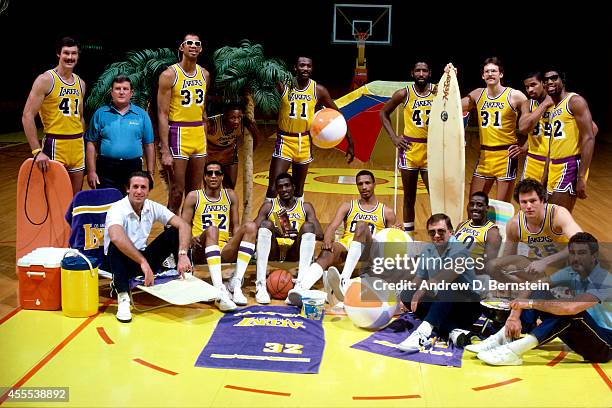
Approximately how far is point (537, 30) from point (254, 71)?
1350 cm

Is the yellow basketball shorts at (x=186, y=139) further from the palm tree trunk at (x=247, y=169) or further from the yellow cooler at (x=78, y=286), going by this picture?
the yellow cooler at (x=78, y=286)

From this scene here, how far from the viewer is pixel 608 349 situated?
14.7ft

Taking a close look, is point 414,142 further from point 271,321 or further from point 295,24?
point 295,24

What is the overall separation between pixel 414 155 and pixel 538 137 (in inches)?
44.9

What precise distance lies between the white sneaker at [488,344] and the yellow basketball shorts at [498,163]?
6.92 feet

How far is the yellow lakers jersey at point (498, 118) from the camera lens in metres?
6.30

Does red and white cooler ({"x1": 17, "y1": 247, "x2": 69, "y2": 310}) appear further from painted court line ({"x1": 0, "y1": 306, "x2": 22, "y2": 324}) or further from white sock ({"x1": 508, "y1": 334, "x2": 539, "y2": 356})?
white sock ({"x1": 508, "y1": 334, "x2": 539, "y2": 356})

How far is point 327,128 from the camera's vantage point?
21.0 feet

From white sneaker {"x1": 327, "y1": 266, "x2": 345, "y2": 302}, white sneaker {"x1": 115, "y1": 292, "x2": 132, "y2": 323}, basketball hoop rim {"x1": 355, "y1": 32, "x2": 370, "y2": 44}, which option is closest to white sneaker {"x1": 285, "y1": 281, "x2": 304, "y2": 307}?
white sneaker {"x1": 327, "y1": 266, "x2": 345, "y2": 302}

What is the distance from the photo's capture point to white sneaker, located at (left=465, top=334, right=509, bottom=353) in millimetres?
4617

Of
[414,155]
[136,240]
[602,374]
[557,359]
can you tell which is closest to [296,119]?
[414,155]

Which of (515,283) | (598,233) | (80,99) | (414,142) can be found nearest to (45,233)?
(80,99)

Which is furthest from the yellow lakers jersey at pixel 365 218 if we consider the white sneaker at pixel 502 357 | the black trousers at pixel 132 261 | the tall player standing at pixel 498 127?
the white sneaker at pixel 502 357

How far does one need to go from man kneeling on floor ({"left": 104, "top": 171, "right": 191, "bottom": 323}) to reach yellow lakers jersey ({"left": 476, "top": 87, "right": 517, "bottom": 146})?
109 inches
